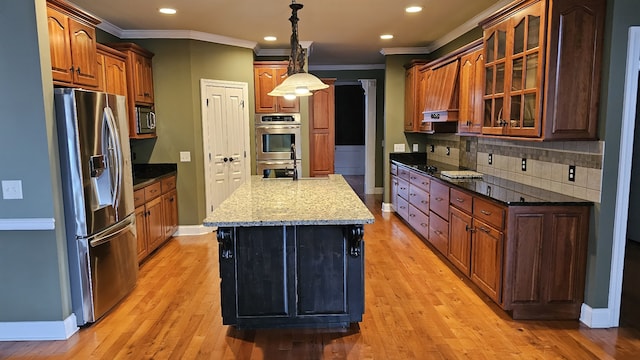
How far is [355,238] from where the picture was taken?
279 cm

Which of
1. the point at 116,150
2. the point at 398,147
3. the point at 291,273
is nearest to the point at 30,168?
the point at 116,150

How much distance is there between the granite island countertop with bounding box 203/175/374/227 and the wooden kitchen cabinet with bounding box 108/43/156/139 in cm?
185

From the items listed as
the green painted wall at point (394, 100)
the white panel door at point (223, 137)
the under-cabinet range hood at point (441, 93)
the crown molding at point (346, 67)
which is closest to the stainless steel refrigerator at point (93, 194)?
the white panel door at point (223, 137)

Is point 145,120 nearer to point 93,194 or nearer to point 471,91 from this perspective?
point 93,194

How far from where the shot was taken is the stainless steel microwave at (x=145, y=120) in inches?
194

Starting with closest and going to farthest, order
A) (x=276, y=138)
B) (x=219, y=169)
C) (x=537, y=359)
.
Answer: (x=537, y=359), (x=219, y=169), (x=276, y=138)

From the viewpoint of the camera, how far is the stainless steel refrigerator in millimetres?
2930

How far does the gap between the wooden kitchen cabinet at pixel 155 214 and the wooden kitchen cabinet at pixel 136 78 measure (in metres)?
0.68

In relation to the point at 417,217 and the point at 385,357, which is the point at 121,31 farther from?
the point at 385,357

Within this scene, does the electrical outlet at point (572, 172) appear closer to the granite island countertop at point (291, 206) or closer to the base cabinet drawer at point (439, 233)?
the base cabinet drawer at point (439, 233)

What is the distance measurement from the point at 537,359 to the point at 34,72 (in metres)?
3.71

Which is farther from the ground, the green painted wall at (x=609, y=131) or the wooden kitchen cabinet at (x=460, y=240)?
the green painted wall at (x=609, y=131)

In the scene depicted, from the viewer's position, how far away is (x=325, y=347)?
2807 millimetres

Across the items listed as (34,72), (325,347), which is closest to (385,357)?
(325,347)
